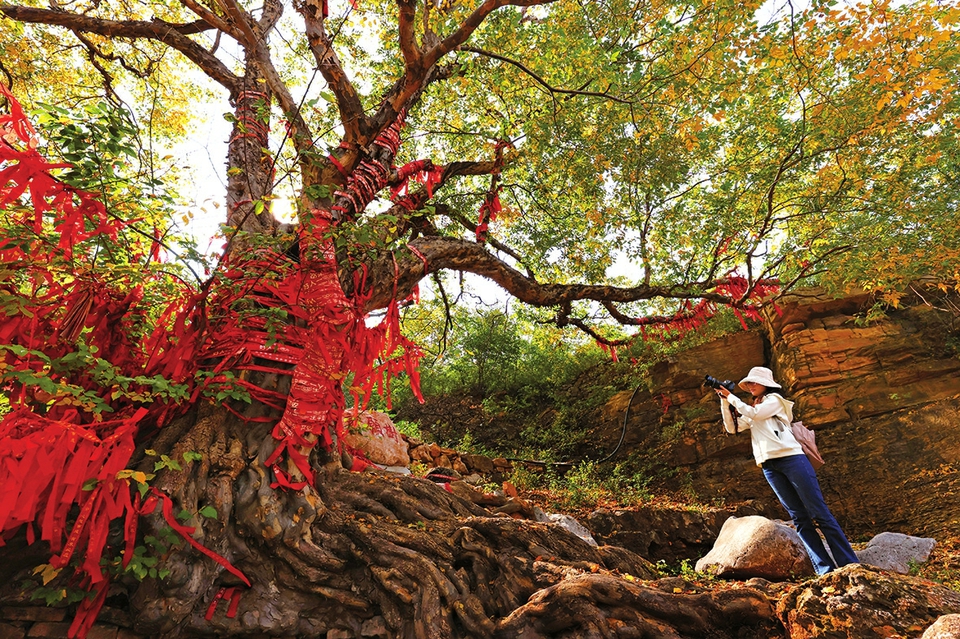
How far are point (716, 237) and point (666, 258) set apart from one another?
762mm

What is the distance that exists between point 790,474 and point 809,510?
0.89 ft

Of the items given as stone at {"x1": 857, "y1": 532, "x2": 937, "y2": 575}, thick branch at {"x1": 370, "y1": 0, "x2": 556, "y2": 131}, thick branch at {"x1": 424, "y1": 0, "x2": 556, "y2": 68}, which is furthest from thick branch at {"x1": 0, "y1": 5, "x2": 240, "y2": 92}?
stone at {"x1": 857, "y1": 532, "x2": 937, "y2": 575}

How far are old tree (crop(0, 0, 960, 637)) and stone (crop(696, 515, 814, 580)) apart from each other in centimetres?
107

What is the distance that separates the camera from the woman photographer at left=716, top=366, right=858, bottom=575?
3332 millimetres

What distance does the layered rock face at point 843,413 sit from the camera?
6180 mm

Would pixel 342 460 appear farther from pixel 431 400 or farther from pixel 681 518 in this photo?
pixel 431 400

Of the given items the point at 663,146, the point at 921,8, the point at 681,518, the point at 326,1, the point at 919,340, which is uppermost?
the point at 326,1

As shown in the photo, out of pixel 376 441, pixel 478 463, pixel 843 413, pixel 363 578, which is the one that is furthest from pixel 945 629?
pixel 843 413

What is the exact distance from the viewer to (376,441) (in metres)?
5.38

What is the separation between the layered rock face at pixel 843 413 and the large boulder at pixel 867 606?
4681 mm

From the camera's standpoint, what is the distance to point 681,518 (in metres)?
5.65

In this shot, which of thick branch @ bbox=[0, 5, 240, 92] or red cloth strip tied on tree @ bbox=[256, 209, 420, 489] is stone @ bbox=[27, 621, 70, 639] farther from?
thick branch @ bbox=[0, 5, 240, 92]

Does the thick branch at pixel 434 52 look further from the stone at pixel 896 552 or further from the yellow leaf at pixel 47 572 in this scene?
the stone at pixel 896 552

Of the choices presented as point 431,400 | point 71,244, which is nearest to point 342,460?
point 71,244
